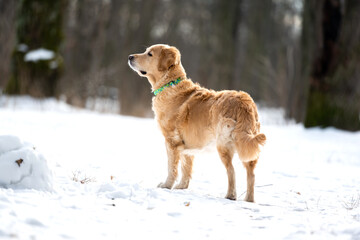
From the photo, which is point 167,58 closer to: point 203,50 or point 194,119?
point 194,119

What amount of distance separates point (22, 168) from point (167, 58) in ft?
7.83

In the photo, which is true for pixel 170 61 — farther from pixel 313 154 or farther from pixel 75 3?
pixel 75 3

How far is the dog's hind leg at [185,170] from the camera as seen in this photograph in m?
5.06

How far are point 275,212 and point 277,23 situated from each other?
33.9 m

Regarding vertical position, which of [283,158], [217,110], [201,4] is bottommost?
[283,158]

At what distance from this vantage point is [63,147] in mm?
6797

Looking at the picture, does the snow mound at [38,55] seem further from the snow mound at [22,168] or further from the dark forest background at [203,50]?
the snow mound at [22,168]

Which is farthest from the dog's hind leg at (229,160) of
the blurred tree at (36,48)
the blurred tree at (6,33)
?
the blurred tree at (6,33)

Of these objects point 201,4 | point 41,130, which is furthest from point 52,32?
point 201,4

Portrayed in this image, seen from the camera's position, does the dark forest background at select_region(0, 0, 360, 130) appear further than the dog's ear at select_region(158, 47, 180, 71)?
Yes

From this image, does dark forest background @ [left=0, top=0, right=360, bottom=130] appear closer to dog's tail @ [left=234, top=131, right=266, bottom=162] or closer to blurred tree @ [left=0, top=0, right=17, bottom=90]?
blurred tree @ [left=0, top=0, right=17, bottom=90]

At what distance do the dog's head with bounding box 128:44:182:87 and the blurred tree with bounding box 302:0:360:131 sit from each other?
7.11 m

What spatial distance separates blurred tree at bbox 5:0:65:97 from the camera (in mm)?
13281

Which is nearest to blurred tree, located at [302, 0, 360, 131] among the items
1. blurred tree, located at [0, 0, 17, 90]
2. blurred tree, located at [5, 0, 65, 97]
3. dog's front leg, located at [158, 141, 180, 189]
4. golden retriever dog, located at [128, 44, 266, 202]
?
golden retriever dog, located at [128, 44, 266, 202]
